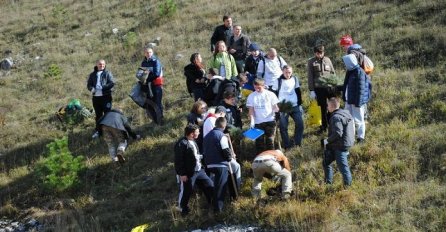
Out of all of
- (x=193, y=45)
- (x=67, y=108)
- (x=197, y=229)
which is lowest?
(x=197, y=229)

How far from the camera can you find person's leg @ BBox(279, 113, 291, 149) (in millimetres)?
10047

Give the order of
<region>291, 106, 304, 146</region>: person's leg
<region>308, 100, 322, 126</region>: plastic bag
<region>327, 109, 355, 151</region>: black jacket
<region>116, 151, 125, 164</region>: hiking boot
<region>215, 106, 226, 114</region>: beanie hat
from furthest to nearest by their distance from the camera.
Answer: <region>116, 151, 125, 164</region>: hiking boot, <region>308, 100, 322, 126</region>: plastic bag, <region>291, 106, 304, 146</region>: person's leg, <region>215, 106, 226, 114</region>: beanie hat, <region>327, 109, 355, 151</region>: black jacket

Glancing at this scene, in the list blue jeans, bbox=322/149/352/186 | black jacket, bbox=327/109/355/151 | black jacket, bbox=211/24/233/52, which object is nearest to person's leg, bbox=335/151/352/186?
blue jeans, bbox=322/149/352/186

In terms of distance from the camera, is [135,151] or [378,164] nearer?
[378,164]

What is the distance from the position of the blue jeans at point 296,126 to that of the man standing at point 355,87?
99 cm

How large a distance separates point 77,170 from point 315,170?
5359 mm

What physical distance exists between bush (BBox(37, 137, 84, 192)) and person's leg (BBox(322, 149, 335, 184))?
5.62 metres

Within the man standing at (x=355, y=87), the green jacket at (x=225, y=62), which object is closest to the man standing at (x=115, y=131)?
the green jacket at (x=225, y=62)

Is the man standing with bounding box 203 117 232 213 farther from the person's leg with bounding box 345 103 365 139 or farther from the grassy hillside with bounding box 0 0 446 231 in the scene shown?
the person's leg with bounding box 345 103 365 139

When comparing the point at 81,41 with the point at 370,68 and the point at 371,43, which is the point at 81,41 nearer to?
the point at 371,43

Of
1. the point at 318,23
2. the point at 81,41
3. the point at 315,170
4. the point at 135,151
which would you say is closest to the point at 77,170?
the point at 135,151

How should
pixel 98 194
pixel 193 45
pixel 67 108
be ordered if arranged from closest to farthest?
pixel 98 194
pixel 67 108
pixel 193 45

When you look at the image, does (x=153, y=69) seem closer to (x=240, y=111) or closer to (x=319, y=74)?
(x=240, y=111)

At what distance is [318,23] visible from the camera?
1777 centimetres
